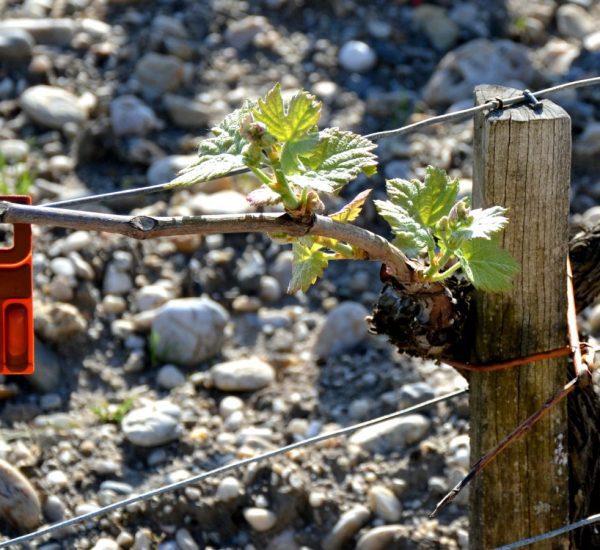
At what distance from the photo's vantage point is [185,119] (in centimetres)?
487

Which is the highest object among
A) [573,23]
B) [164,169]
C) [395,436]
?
[573,23]

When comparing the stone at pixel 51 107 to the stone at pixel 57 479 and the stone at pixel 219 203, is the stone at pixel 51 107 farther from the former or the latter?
the stone at pixel 57 479

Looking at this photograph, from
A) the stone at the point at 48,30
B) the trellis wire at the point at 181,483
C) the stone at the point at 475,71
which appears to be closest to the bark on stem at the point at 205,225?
the trellis wire at the point at 181,483

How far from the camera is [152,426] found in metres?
3.35

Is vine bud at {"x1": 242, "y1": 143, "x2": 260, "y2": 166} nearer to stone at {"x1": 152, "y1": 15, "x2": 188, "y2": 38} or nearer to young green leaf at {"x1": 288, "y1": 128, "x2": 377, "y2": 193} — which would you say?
young green leaf at {"x1": 288, "y1": 128, "x2": 377, "y2": 193}

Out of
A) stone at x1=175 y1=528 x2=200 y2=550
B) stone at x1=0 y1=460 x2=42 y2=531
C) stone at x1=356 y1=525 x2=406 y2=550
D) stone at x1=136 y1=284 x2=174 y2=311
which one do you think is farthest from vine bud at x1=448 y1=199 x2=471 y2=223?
stone at x1=136 y1=284 x2=174 y2=311

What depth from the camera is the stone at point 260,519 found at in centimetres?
304

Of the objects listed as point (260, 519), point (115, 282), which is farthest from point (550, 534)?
point (115, 282)

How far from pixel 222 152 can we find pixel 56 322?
2087 mm

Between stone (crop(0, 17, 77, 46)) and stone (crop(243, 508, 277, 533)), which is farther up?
stone (crop(0, 17, 77, 46))

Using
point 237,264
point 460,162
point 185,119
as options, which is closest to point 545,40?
point 460,162

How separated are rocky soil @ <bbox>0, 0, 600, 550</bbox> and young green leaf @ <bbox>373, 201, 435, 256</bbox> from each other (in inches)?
51.0

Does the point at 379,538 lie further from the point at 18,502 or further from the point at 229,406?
the point at 18,502

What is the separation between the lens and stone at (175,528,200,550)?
300 cm
